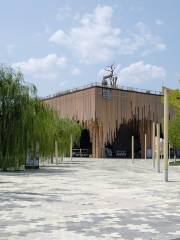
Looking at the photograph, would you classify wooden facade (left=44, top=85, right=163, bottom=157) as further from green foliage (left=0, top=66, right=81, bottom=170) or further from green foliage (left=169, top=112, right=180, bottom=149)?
green foliage (left=0, top=66, right=81, bottom=170)

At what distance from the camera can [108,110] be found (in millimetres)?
59469

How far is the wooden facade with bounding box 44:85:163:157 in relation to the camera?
192 ft

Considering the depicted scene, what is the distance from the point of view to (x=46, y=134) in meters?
28.5

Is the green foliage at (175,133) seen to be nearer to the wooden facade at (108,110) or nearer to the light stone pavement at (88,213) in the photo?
the wooden facade at (108,110)

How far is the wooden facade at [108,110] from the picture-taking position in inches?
2309

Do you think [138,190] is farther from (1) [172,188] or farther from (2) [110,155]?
(2) [110,155]

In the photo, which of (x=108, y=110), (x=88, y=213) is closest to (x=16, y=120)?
(x=88, y=213)

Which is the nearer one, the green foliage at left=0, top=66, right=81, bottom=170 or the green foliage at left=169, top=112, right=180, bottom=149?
the green foliage at left=0, top=66, right=81, bottom=170

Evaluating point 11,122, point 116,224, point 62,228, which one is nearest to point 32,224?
point 62,228

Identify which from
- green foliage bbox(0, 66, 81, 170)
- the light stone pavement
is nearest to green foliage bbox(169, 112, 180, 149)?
green foliage bbox(0, 66, 81, 170)

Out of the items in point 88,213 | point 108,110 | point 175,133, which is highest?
point 108,110

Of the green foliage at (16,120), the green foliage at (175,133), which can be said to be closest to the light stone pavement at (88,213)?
the green foliage at (16,120)

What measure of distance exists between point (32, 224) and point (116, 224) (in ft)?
5.39

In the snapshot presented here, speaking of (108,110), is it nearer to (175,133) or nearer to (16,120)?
(175,133)
